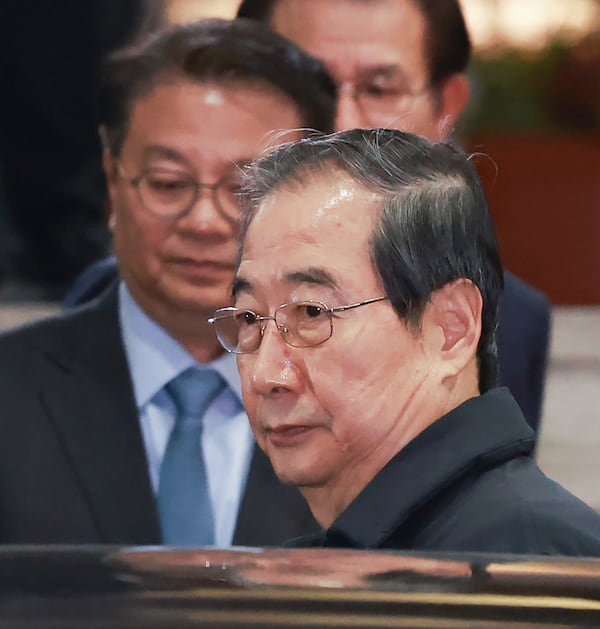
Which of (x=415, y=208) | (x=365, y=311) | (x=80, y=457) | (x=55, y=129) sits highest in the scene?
(x=415, y=208)

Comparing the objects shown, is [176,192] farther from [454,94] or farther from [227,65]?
[454,94]

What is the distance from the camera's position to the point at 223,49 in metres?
2.71

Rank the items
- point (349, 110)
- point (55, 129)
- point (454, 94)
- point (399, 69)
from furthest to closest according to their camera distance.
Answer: point (55, 129), point (454, 94), point (399, 69), point (349, 110)

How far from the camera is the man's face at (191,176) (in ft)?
8.73

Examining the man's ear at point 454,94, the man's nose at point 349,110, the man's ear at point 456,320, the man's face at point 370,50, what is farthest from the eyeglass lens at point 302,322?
the man's ear at point 454,94

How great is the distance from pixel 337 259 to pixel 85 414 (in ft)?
3.19

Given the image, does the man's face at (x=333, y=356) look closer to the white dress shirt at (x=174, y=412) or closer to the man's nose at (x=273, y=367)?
the man's nose at (x=273, y=367)

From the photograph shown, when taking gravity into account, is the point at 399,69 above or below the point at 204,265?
above

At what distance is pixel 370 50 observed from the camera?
126 inches

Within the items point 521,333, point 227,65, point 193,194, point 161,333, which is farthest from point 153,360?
point 521,333

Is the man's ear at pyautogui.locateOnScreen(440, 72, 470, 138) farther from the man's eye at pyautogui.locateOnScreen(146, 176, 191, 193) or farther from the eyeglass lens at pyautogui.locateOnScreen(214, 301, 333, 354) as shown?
the eyeglass lens at pyautogui.locateOnScreen(214, 301, 333, 354)

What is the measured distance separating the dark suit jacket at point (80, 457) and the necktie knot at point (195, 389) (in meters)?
0.09

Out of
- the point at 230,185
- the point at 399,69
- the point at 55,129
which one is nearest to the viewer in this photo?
the point at 230,185

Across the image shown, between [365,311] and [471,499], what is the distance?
27 centimetres
